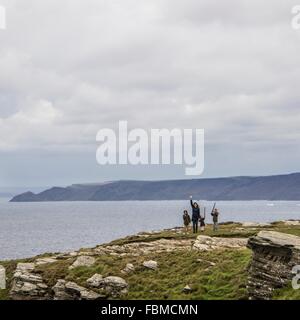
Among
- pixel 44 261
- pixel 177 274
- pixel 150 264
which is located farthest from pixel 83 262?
pixel 177 274

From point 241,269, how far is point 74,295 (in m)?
12.1

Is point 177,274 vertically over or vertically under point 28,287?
over


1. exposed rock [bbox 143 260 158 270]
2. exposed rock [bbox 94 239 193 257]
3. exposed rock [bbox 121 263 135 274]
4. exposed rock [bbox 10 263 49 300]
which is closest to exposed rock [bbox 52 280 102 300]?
exposed rock [bbox 10 263 49 300]

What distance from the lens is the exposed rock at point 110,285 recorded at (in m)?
39.2

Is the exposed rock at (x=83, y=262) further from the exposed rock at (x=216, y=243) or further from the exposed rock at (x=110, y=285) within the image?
the exposed rock at (x=216, y=243)

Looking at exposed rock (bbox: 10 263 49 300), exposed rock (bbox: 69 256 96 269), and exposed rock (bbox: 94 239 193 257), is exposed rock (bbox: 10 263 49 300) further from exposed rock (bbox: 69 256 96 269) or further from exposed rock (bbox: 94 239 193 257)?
exposed rock (bbox: 94 239 193 257)

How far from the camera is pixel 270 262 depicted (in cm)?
3275

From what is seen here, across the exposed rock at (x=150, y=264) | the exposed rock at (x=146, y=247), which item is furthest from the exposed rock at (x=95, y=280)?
the exposed rock at (x=146, y=247)

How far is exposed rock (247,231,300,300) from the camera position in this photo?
31.9 metres

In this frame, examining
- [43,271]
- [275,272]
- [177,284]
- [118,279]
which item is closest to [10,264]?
[43,271]

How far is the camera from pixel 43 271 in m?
44.3

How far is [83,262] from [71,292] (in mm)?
4822

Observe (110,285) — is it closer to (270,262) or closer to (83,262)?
(83,262)
